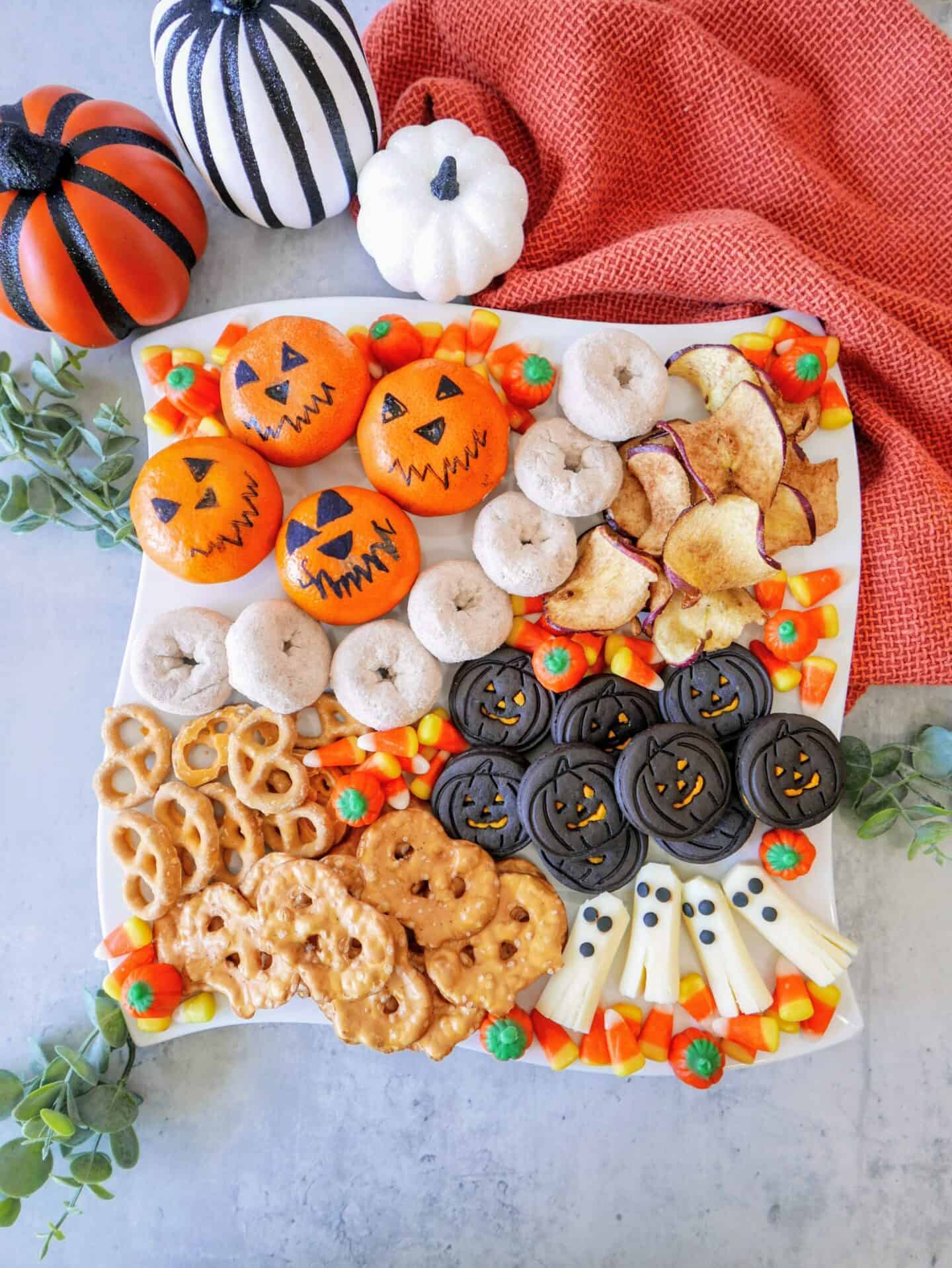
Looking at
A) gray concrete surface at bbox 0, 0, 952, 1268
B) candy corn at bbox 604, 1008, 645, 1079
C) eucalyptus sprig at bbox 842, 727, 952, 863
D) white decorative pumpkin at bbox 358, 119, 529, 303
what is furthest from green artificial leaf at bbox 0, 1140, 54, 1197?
white decorative pumpkin at bbox 358, 119, 529, 303

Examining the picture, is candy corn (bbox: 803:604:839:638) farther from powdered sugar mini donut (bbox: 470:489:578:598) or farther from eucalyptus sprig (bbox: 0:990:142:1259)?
eucalyptus sprig (bbox: 0:990:142:1259)

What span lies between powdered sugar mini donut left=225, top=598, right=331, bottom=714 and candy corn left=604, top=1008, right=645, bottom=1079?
926mm

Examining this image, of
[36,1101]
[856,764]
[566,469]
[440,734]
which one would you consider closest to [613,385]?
[566,469]

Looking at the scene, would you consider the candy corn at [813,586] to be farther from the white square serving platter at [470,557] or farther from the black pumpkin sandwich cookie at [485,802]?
the black pumpkin sandwich cookie at [485,802]

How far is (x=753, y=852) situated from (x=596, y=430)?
95 centimetres

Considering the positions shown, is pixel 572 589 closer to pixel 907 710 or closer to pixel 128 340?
pixel 907 710

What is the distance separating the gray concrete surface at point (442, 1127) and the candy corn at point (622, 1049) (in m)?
0.26

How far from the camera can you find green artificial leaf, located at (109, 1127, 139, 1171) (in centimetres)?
199

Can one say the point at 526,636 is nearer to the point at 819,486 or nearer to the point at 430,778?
the point at 430,778

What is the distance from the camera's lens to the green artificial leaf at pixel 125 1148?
199cm

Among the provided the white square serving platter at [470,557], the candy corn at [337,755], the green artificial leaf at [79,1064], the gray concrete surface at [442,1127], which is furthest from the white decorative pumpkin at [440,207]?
the green artificial leaf at [79,1064]

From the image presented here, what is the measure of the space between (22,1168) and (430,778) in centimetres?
117

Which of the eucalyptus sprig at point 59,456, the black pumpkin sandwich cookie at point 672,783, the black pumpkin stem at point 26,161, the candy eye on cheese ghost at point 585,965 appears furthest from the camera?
the eucalyptus sprig at point 59,456

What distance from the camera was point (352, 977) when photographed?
181 centimetres
